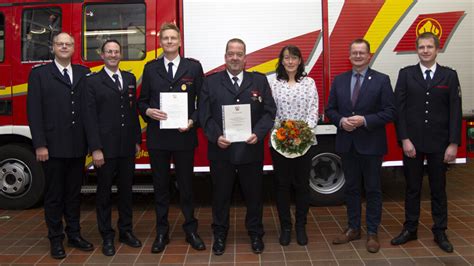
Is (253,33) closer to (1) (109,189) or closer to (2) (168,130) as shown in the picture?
(2) (168,130)

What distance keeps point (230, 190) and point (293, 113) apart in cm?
99

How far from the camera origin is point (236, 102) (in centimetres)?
451

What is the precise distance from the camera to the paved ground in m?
4.45

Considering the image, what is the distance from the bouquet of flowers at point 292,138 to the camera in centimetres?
445

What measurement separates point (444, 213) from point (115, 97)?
3481 mm

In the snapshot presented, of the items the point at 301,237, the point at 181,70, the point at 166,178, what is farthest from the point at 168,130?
the point at 301,237

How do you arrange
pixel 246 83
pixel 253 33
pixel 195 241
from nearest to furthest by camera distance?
1. pixel 246 83
2. pixel 195 241
3. pixel 253 33

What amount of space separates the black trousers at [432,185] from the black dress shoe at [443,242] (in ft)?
0.16

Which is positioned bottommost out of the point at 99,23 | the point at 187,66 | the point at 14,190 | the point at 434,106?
the point at 14,190

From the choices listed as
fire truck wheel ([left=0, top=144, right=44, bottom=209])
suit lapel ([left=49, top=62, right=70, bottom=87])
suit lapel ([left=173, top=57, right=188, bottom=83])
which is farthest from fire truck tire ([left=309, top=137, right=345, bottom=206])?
fire truck wheel ([left=0, top=144, right=44, bottom=209])

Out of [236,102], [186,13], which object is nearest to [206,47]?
[186,13]

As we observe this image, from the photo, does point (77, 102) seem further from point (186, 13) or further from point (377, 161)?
point (377, 161)

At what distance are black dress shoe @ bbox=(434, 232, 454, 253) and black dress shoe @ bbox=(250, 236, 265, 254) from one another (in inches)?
69.2

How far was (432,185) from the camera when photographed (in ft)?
15.5
